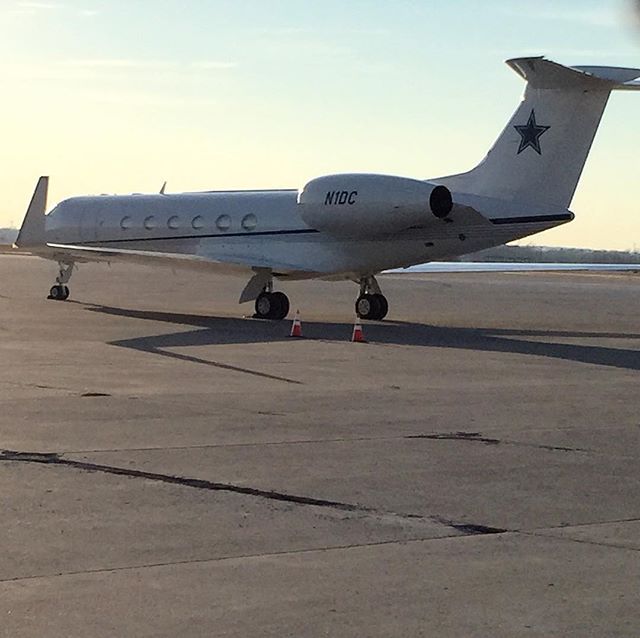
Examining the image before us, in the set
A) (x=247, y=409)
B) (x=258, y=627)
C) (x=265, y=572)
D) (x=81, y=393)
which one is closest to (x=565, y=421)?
(x=247, y=409)

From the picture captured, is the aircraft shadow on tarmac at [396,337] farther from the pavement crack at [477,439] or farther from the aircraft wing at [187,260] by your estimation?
the pavement crack at [477,439]

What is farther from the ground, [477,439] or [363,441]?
[477,439]

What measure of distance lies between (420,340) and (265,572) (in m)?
17.5

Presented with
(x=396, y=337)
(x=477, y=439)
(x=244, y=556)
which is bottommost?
(x=244, y=556)

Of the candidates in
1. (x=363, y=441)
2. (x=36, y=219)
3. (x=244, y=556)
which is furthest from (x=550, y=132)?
(x=244, y=556)

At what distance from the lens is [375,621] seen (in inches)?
236

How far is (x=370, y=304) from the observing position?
101 ft

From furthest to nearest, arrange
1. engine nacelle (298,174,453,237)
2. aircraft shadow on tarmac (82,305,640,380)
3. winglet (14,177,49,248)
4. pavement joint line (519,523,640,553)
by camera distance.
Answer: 1. winglet (14,177,49,248)
2. engine nacelle (298,174,453,237)
3. aircraft shadow on tarmac (82,305,640,380)
4. pavement joint line (519,523,640,553)

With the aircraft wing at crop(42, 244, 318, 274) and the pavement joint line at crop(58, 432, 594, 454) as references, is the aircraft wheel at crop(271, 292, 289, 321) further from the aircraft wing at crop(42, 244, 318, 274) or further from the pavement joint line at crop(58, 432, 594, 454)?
the pavement joint line at crop(58, 432, 594, 454)

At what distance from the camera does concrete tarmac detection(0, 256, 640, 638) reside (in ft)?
20.4

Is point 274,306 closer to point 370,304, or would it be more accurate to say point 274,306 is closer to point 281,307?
point 281,307

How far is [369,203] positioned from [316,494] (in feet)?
61.4

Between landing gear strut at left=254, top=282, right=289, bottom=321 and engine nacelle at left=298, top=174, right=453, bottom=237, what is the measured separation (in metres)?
1.81

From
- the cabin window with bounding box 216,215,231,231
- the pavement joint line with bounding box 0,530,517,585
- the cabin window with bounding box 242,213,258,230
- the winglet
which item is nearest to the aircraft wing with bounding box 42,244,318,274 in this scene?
the cabin window with bounding box 242,213,258,230
